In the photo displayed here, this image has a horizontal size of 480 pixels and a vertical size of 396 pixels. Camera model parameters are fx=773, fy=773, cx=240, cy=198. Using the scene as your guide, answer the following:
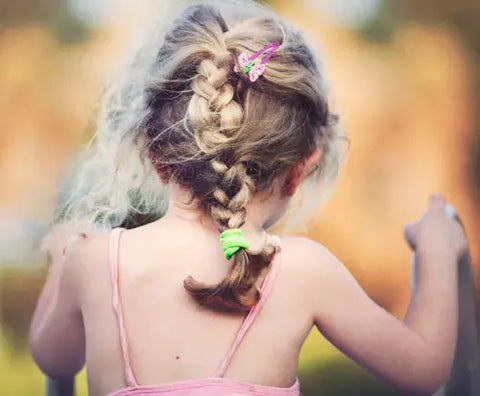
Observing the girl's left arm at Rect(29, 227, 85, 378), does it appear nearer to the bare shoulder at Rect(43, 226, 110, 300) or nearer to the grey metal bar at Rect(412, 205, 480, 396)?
the bare shoulder at Rect(43, 226, 110, 300)

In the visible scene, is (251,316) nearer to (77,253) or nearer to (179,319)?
(179,319)

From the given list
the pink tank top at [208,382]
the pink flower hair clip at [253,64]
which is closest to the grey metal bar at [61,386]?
the pink tank top at [208,382]

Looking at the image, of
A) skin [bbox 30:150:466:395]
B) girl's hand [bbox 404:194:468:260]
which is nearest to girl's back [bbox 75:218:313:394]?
skin [bbox 30:150:466:395]

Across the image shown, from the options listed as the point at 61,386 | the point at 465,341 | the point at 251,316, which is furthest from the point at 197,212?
the point at 465,341

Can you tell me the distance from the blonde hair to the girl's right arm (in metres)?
0.11

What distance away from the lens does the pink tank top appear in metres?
1.02

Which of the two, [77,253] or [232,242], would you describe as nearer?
[232,242]

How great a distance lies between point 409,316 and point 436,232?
139 millimetres

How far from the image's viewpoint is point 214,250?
3.48 ft

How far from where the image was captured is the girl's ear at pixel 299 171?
1115 millimetres

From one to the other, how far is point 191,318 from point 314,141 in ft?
1.01

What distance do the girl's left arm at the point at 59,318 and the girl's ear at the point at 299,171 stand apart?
325mm

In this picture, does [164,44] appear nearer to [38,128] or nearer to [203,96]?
[203,96]

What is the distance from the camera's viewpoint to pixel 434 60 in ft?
3.92
